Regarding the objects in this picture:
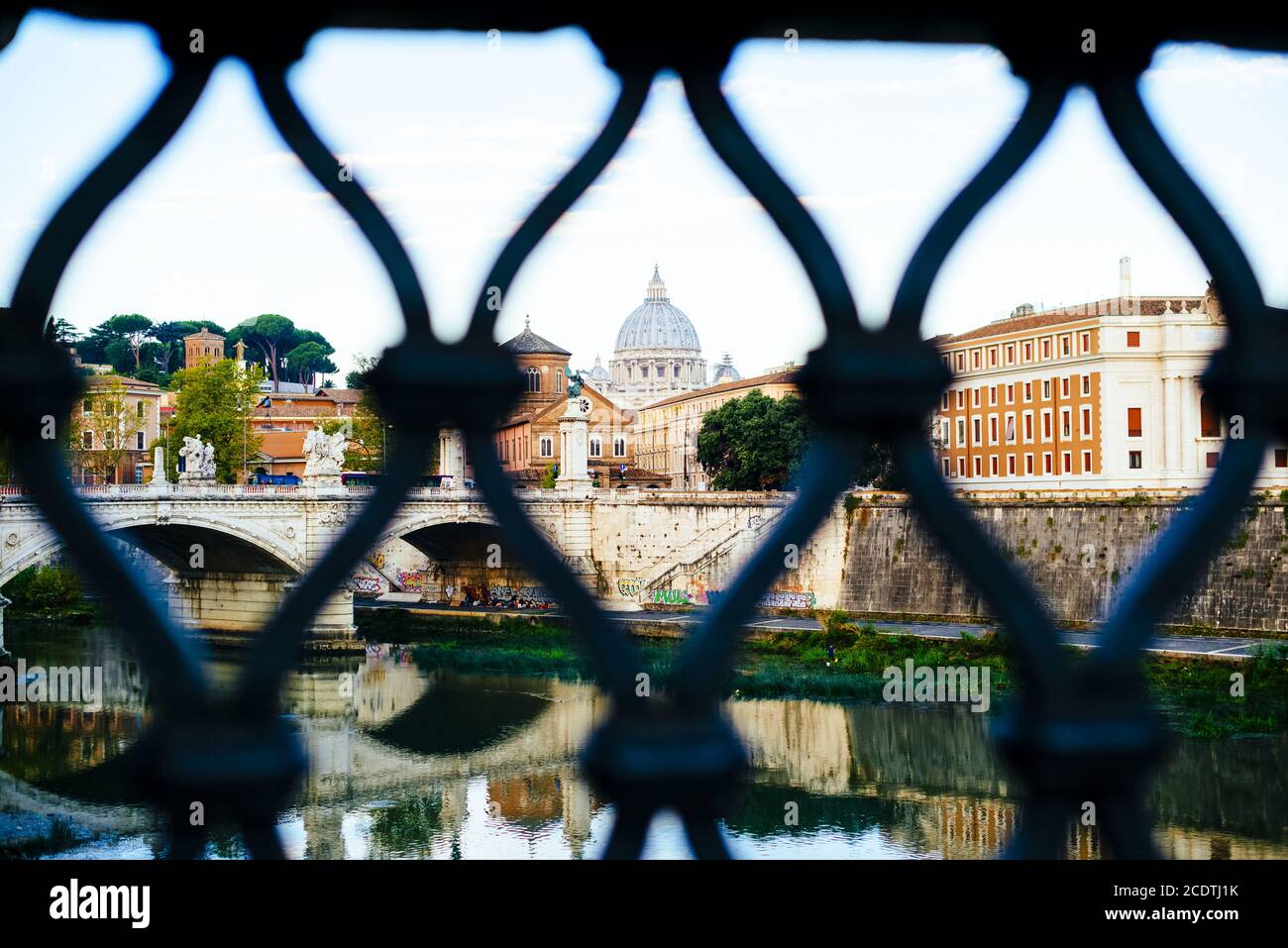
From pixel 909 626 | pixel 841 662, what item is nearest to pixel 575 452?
pixel 909 626

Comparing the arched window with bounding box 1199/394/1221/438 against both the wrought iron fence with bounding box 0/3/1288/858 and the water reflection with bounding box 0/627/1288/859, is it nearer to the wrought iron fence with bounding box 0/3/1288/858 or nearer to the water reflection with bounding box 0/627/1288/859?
the wrought iron fence with bounding box 0/3/1288/858

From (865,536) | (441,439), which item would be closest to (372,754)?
(865,536)

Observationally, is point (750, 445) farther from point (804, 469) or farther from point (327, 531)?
point (804, 469)

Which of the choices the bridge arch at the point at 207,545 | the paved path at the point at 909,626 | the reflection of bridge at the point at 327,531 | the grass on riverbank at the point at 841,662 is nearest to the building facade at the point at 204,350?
the reflection of bridge at the point at 327,531

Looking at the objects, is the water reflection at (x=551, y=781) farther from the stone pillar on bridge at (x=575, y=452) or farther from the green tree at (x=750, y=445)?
the green tree at (x=750, y=445)

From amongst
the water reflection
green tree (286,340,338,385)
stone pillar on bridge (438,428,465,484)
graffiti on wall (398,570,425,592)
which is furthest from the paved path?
stone pillar on bridge (438,428,465,484)

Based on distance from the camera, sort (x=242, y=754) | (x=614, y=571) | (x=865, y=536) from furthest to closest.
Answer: (x=614, y=571), (x=865, y=536), (x=242, y=754)
